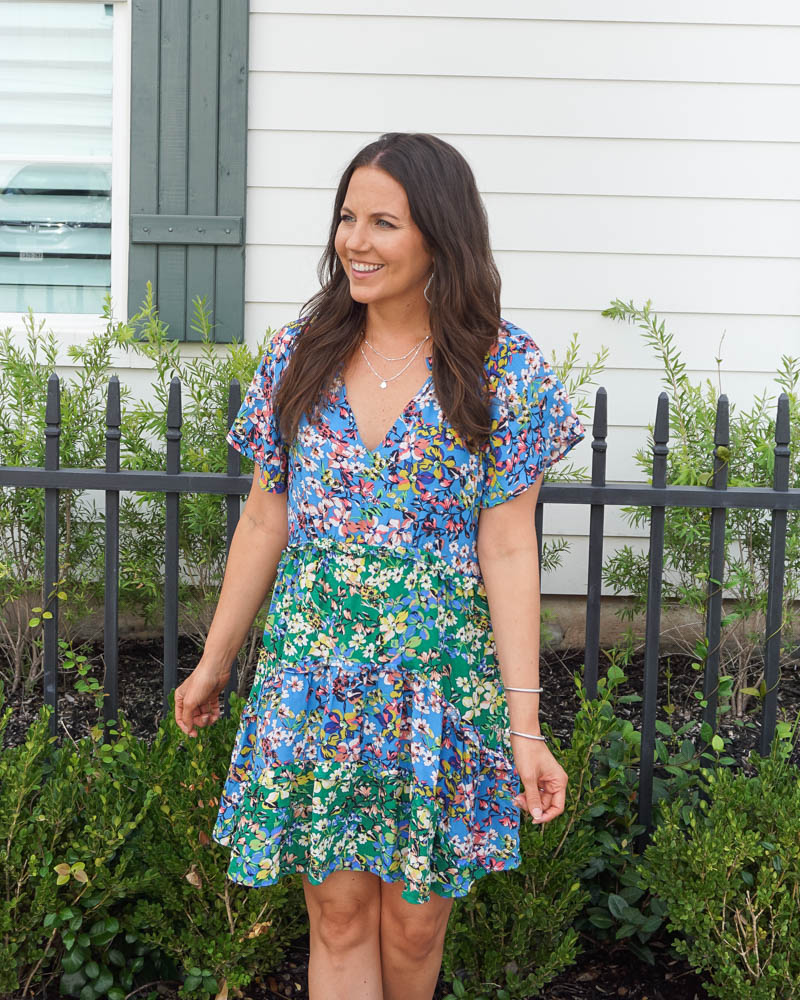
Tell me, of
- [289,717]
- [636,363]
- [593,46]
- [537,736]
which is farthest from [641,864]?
[593,46]

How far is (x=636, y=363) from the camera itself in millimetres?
4621

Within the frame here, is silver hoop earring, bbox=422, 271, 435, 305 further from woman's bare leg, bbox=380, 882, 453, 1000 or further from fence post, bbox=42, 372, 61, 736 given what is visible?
fence post, bbox=42, 372, 61, 736

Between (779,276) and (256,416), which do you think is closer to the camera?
(256,416)

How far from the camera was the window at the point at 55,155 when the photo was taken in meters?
4.60

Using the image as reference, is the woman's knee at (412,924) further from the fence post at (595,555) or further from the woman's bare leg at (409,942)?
the fence post at (595,555)

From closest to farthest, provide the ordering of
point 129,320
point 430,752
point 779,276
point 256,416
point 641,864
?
1. point 430,752
2. point 256,416
3. point 641,864
4. point 129,320
5. point 779,276

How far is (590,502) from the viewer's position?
9.89ft

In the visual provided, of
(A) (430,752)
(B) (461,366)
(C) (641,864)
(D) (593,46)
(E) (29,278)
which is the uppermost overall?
(D) (593,46)

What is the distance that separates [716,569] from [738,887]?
0.87 m

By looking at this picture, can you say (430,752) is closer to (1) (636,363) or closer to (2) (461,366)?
(2) (461,366)

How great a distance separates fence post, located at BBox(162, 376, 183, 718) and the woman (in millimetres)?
932

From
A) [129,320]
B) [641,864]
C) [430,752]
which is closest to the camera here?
[430,752]

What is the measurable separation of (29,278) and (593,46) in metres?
2.56

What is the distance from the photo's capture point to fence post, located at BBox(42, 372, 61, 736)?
2.99 metres
